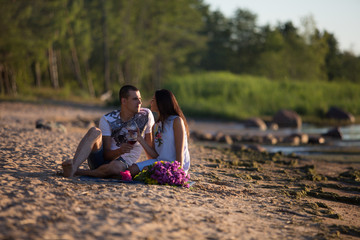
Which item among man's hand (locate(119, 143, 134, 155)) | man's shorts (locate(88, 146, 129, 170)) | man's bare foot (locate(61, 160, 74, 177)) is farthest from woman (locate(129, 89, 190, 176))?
man's bare foot (locate(61, 160, 74, 177))

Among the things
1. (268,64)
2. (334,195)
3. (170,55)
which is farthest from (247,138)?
(268,64)

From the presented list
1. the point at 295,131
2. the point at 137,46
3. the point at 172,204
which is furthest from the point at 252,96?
the point at 172,204

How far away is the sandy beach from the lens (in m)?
4.70

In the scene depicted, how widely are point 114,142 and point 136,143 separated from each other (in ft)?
1.07

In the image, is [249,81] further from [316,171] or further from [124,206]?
→ [124,206]

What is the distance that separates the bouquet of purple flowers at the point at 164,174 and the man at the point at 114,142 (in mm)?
418

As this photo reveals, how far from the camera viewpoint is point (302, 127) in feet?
78.2

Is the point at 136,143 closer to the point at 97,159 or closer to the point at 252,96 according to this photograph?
the point at 97,159

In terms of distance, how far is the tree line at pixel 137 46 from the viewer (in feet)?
97.0

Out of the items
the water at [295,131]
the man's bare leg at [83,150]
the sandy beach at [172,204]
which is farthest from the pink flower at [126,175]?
the water at [295,131]

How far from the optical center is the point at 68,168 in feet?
21.8

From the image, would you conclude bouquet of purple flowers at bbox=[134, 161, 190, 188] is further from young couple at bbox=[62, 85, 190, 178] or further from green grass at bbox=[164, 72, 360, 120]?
green grass at bbox=[164, 72, 360, 120]

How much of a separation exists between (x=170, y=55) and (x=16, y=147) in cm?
4584

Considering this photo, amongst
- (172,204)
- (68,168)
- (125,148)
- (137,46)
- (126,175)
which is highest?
(137,46)
